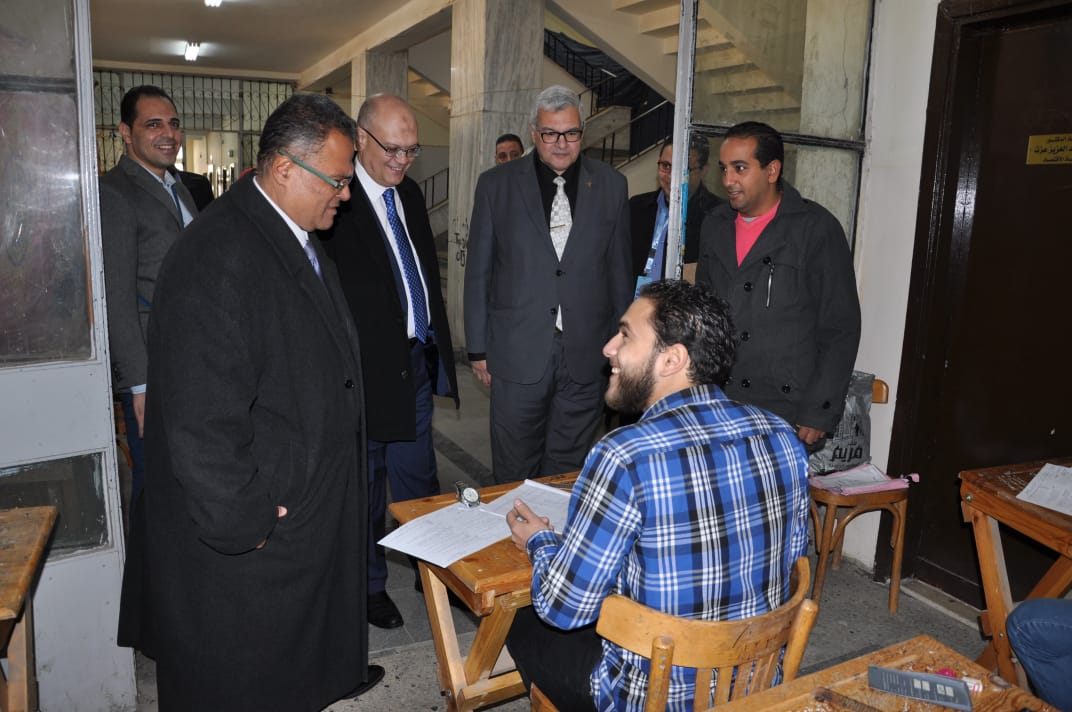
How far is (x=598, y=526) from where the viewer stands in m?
1.40

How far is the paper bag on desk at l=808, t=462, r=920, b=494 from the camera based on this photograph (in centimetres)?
310

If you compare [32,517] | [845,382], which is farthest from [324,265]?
[845,382]

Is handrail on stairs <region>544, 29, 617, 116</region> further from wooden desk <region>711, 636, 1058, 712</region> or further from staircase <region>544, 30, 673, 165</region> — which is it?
wooden desk <region>711, 636, 1058, 712</region>

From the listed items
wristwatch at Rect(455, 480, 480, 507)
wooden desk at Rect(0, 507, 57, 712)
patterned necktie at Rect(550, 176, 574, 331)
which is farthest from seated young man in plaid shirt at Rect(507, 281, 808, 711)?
patterned necktie at Rect(550, 176, 574, 331)

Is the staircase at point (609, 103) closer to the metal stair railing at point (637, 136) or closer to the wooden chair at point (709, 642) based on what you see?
the metal stair railing at point (637, 136)

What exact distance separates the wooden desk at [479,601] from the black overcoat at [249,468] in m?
0.22

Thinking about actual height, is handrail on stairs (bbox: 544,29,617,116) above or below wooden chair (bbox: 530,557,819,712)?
above

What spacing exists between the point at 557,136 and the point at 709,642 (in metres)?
2.06

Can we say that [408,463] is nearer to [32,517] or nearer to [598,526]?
[32,517]

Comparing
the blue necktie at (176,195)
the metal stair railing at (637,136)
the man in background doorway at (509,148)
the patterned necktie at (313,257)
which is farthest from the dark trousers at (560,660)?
the metal stair railing at (637,136)

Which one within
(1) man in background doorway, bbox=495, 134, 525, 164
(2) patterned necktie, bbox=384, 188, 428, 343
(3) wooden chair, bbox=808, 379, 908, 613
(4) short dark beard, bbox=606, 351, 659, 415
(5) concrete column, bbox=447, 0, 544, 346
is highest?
(5) concrete column, bbox=447, 0, 544, 346

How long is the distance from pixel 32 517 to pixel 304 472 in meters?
0.61

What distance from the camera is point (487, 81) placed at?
7.25 metres

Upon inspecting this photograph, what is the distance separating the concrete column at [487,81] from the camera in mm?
7246
